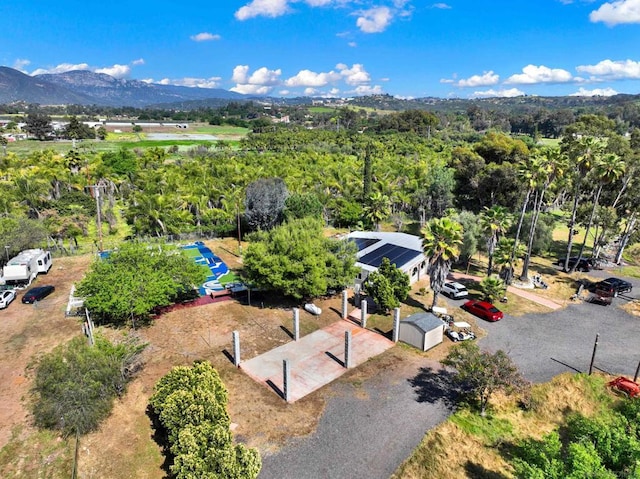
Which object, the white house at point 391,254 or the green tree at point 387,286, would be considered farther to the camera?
the white house at point 391,254

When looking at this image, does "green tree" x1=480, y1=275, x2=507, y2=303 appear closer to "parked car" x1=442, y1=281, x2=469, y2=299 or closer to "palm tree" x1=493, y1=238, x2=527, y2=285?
"parked car" x1=442, y1=281, x2=469, y2=299

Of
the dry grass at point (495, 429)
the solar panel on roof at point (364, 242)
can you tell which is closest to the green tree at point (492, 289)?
the dry grass at point (495, 429)

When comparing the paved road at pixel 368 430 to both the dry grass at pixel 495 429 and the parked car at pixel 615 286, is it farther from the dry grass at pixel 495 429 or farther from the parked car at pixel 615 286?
the parked car at pixel 615 286

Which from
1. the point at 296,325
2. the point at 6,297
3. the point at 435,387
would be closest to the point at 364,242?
the point at 296,325

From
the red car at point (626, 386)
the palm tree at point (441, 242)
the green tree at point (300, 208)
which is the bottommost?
the red car at point (626, 386)

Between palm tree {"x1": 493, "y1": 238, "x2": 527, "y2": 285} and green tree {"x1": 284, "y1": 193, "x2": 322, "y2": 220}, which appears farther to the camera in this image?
green tree {"x1": 284, "y1": 193, "x2": 322, "y2": 220}

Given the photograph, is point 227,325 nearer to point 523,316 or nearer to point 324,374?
point 324,374

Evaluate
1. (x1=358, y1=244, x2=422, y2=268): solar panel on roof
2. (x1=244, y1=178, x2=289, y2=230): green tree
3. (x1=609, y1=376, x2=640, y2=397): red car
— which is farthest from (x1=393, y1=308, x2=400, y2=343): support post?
(x1=244, y1=178, x2=289, y2=230): green tree
